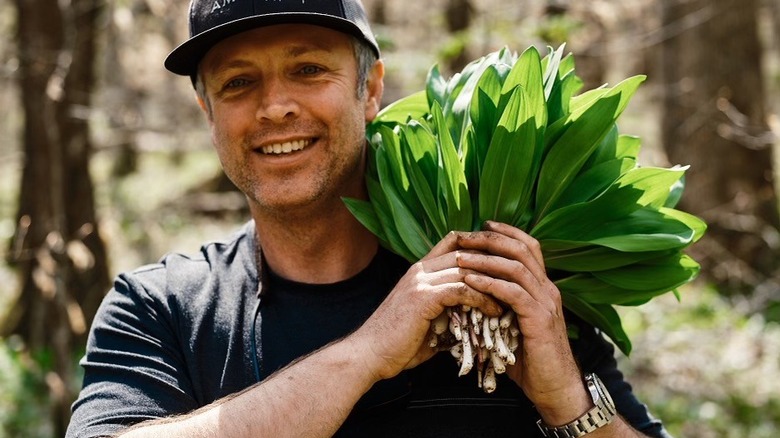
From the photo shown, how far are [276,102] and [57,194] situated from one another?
9.89 feet

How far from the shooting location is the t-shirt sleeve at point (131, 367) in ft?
6.43

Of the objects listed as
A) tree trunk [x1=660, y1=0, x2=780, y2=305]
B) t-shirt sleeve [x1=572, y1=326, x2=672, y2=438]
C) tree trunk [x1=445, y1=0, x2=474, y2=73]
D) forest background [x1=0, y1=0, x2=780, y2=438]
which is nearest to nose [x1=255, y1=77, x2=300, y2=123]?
t-shirt sleeve [x1=572, y1=326, x2=672, y2=438]

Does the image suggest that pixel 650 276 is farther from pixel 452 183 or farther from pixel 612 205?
pixel 452 183

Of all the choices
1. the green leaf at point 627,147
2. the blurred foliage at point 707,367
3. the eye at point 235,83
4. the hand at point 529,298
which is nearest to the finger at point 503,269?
the hand at point 529,298

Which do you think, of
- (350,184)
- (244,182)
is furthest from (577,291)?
(244,182)

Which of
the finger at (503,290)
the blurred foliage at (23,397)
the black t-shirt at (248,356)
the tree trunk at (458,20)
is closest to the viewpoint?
the finger at (503,290)

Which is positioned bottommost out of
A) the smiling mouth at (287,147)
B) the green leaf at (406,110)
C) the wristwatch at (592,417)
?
the wristwatch at (592,417)

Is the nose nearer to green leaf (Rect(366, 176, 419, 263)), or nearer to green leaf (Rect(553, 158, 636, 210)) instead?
green leaf (Rect(366, 176, 419, 263))

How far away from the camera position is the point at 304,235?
226 cm

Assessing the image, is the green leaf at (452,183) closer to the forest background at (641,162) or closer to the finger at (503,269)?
the finger at (503,269)

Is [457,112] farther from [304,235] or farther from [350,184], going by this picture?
→ [304,235]

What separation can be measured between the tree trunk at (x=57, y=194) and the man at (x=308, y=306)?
8.29ft

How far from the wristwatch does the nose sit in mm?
1013

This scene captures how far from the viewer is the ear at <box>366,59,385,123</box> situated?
2379 mm
